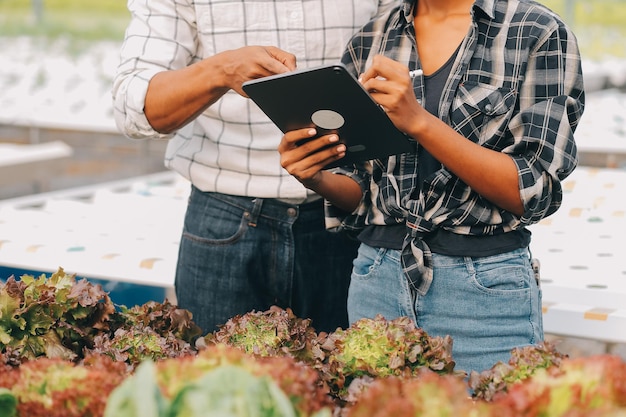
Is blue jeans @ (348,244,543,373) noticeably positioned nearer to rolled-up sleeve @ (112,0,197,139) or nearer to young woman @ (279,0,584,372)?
young woman @ (279,0,584,372)

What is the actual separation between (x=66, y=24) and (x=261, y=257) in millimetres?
9303

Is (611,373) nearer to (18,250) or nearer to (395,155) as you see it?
→ (395,155)

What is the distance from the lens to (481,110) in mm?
1563

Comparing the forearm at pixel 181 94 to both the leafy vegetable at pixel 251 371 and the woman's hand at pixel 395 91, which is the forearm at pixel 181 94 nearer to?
the woman's hand at pixel 395 91

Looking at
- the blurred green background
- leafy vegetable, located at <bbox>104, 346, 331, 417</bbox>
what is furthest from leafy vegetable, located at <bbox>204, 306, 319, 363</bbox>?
the blurred green background

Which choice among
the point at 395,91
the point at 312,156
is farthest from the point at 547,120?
the point at 312,156

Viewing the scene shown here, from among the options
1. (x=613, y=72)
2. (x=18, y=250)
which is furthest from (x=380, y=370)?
(x=613, y=72)

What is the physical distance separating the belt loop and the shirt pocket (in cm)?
52

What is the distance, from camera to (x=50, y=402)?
0.98 m

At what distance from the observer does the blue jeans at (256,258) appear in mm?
1936

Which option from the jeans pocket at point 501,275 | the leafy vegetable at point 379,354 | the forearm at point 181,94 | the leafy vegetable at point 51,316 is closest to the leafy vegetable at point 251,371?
the leafy vegetable at point 379,354

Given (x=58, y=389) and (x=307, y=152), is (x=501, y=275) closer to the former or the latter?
(x=307, y=152)

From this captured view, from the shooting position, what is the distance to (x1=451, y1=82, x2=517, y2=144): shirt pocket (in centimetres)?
155

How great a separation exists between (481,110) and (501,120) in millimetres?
39
